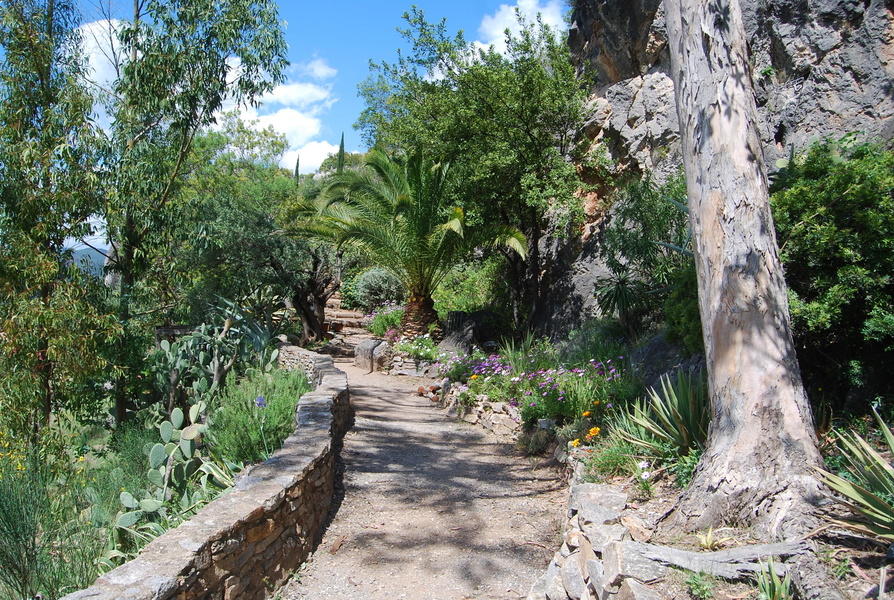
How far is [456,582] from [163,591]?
7.08ft

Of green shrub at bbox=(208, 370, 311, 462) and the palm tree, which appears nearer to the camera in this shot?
green shrub at bbox=(208, 370, 311, 462)

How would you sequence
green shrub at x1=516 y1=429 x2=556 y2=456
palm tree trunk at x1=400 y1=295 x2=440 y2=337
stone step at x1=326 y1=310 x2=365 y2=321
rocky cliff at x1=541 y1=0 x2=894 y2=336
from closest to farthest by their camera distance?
green shrub at x1=516 y1=429 x2=556 y2=456 < rocky cliff at x1=541 y1=0 x2=894 y2=336 < palm tree trunk at x1=400 y1=295 x2=440 y2=337 < stone step at x1=326 y1=310 x2=365 y2=321

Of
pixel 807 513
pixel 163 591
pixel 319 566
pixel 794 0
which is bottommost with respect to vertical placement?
pixel 319 566

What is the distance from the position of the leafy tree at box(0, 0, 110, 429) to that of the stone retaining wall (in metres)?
3.69

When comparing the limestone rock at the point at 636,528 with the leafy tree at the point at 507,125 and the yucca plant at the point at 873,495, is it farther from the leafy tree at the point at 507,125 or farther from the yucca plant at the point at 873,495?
the leafy tree at the point at 507,125

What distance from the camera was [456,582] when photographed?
14.6ft

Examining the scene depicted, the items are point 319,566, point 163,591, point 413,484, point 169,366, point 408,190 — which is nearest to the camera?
point 163,591

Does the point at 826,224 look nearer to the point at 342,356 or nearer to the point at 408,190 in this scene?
the point at 408,190

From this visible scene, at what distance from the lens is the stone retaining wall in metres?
3.00

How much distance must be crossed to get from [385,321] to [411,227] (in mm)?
4867

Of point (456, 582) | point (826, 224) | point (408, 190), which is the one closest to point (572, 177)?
point (408, 190)

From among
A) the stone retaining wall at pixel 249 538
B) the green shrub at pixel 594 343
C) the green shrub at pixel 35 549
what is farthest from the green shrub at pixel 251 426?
the green shrub at pixel 594 343

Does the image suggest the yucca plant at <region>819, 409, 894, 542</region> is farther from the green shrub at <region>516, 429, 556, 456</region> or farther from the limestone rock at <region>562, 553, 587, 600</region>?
the green shrub at <region>516, 429, 556, 456</region>

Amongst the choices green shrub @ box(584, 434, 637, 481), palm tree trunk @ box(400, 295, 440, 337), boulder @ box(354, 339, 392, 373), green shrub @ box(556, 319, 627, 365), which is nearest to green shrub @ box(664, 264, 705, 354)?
green shrub @ box(584, 434, 637, 481)
